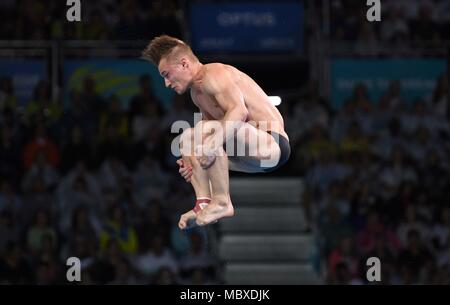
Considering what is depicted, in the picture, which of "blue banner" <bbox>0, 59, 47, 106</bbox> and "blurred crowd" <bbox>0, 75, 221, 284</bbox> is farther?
"blue banner" <bbox>0, 59, 47, 106</bbox>

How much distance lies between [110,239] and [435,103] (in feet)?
15.9

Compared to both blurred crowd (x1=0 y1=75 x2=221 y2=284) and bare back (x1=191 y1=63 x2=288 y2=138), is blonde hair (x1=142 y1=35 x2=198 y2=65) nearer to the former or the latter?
bare back (x1=191 y1=63 x2=288 y2=138)

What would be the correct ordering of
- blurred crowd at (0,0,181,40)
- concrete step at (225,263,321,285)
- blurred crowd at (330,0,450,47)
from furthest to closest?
1. blurred crowd at (330,0,450,47)
2. blurred crowd at (0,0,181,40)
3. concrete step at (225,263,321,285)

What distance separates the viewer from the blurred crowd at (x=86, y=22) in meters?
15.1

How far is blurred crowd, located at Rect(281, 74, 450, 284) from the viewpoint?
1353 centimetres

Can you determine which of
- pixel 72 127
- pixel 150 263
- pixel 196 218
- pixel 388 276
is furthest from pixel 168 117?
pixel 196 218

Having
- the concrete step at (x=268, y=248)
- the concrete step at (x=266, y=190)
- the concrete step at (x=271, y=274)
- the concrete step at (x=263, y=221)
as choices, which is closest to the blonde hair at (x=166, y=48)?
the concrete step at (x=271, y=274)

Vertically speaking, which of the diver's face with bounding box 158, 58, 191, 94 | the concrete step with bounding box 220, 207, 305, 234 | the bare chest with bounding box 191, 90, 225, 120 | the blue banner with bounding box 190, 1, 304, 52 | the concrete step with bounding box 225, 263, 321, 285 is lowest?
the concrete step with bounding box 225, 263, 321, 285

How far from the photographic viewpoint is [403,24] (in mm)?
15875

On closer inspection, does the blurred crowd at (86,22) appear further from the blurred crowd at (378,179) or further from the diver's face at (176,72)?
the diver's face at (176,72)

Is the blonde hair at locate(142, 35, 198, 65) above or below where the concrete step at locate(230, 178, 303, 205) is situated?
below

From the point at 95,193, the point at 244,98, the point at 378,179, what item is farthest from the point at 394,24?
the point at 244,98

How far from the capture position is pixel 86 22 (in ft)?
49.8

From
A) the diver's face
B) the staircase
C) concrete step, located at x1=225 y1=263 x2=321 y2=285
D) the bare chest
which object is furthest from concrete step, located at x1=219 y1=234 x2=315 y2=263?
the diver's face
